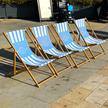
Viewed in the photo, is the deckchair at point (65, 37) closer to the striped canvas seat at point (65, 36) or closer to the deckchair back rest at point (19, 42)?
the striped canvas seat at point (65, 36)

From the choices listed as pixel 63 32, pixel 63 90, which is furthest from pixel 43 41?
pixel 63 90

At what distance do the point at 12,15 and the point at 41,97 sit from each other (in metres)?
13.3

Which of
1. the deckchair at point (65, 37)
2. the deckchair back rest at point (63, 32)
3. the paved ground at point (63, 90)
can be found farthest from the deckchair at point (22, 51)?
the deckchair back rest at point (63, 32)

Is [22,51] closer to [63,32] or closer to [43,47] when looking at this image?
[43,47]

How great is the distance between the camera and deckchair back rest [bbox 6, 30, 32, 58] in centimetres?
747

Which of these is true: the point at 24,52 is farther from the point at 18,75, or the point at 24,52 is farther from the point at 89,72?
the point at 89,72

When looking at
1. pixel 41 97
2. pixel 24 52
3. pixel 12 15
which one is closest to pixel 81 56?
pixel 24 52

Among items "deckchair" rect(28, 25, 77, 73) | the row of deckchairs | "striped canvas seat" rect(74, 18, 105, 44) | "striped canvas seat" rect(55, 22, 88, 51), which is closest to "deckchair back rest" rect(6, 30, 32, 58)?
the row of deckchairs

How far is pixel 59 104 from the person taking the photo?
5.89 m

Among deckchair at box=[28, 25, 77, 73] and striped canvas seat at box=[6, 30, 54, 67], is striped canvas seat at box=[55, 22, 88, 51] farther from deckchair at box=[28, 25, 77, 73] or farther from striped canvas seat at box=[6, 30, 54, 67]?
striped canvas seat at box=[6, 30, 54, 67]

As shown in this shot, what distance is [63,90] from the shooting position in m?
6.60

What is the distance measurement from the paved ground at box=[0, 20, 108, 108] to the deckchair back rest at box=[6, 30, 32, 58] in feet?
1.89

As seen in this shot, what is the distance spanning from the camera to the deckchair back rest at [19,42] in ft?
24.5

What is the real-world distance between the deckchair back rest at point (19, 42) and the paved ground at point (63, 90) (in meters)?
Result: 0.58
